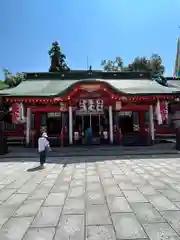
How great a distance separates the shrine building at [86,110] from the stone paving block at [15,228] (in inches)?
449

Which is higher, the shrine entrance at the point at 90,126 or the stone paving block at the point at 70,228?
the shrine entrance at the point at 90,126

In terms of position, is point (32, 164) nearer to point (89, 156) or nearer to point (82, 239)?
point (89, 156)

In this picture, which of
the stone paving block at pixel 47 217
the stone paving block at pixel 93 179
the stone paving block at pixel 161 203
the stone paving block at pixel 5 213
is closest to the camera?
the stone paving block at pixel 47 217

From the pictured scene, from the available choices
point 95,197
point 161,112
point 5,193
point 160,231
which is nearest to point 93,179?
point 95,197

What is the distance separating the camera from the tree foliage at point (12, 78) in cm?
2777

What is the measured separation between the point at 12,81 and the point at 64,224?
27.0m

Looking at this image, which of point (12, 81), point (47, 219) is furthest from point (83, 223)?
point (12, 81)

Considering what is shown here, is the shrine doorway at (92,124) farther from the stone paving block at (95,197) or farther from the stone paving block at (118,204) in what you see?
the stone paving block at (118,204)

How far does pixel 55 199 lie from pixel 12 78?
26.2 metres

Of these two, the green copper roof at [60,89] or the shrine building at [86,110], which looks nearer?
the green copper roof at [60,89]

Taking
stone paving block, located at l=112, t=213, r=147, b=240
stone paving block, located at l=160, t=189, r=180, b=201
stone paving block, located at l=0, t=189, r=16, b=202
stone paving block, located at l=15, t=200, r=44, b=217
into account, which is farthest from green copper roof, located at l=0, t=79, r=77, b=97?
stone paving block, located at l=112, t=213, r=147, b=240

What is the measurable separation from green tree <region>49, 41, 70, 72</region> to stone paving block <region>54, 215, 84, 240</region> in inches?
1503

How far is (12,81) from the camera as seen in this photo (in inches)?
1112

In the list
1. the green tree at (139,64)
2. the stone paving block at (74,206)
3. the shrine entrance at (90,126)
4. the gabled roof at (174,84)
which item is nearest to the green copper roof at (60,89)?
the shrine entrance at (90,126)
